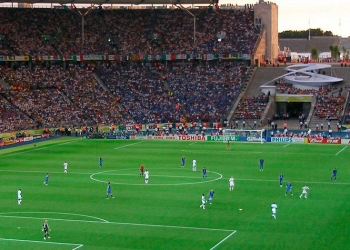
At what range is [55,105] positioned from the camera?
323 ft

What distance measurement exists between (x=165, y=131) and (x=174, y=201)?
44.0m

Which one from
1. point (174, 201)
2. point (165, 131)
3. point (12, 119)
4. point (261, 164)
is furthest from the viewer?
point (165, 131)

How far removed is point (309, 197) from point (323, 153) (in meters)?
25.3

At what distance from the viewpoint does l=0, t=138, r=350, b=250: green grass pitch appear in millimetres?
38438

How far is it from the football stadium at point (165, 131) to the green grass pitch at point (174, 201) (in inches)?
6.5

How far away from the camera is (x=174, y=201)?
49.0 m

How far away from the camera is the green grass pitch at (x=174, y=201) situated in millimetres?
38438

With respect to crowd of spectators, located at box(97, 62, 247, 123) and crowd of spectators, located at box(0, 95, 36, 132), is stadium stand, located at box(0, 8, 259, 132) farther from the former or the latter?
crowd of spectators, located at box(0, 95, 36, 132)

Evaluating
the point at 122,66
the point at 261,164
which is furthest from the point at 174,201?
the point at 122,66

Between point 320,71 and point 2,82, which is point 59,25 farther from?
point 320,71

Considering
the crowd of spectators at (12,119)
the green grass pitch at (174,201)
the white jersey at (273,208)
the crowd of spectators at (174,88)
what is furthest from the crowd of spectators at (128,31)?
the white jersey at (273,208)

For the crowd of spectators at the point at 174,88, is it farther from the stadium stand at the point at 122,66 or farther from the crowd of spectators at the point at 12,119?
the crowd of spectators at the point at 12,119

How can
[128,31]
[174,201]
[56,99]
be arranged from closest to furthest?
[174,201], [56,99], [128,31]

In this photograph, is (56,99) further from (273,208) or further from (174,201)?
(273,208)
